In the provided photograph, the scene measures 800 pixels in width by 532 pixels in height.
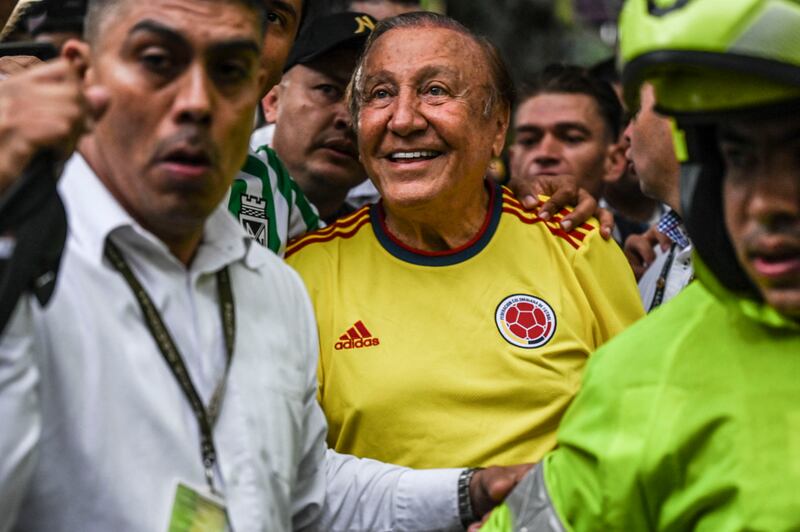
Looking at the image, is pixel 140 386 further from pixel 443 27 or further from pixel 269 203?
pixel 443 27

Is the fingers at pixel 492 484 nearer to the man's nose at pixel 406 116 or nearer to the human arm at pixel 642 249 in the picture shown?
the man's nose at pixel 406 116

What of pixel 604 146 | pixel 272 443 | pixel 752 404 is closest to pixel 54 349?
pixel 272 443

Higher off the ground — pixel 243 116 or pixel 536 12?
pixel 243 116

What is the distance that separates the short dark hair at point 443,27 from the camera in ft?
13.9

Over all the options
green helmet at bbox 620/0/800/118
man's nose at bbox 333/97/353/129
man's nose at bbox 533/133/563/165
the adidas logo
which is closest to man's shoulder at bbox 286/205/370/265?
the adidas logo

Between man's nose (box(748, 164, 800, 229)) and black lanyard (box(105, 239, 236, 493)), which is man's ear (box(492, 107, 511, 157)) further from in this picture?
black lanyard (box(105, 239, 236, 493))

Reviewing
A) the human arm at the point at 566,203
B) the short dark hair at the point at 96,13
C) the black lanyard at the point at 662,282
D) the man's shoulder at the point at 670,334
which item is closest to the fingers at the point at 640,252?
the black lanyard at the point at 662,282

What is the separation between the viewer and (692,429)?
2.58 m

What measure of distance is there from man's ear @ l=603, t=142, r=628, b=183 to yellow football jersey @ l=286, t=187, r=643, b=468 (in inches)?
76.1

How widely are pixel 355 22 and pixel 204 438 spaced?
2.70 meters

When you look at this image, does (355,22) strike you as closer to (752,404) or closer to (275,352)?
(275,352)

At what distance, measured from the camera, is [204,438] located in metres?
2.55

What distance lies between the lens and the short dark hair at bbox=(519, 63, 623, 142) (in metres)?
6.16

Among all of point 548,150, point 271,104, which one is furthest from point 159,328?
point 548,150
